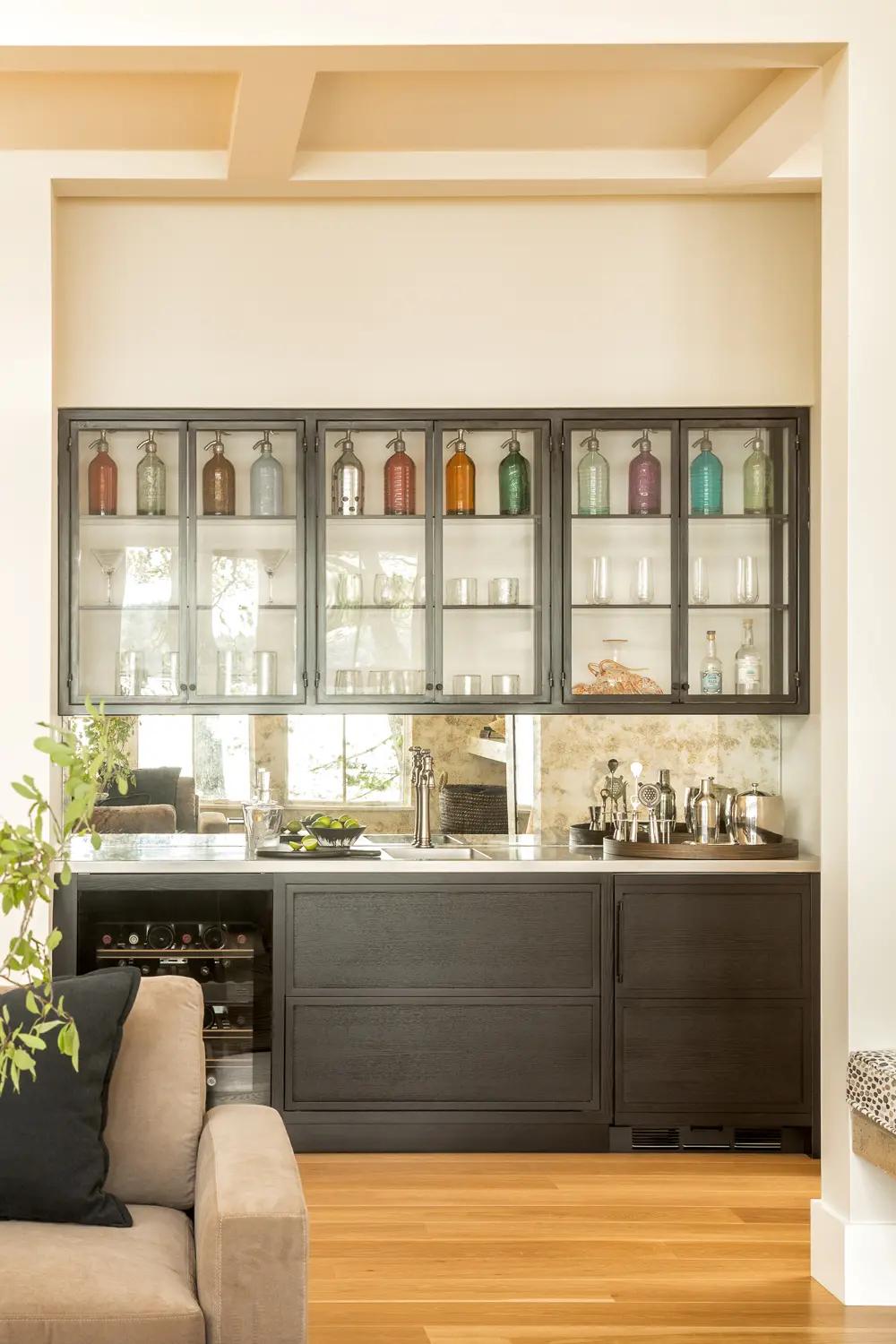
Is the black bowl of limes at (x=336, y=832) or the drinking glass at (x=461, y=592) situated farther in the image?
the drinking glass at (x=461, y=592)

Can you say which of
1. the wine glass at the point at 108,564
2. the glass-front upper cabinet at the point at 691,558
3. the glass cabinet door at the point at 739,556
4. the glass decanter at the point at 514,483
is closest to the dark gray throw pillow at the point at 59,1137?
the wine glass at the point at 108,564

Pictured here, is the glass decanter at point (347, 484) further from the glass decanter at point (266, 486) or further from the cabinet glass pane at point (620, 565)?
the cabinet glass pane at point (620, 565)

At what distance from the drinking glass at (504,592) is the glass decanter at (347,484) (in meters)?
0.55

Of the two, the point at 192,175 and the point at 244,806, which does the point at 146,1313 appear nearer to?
the point at 244,806

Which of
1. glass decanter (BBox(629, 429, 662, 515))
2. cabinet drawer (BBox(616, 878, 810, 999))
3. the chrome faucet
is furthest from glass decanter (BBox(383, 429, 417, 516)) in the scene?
cabinet drawer (BBox(616, 878, 810, 999))

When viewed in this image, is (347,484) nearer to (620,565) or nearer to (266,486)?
(266,486)

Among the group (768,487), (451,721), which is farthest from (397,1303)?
(768,487)

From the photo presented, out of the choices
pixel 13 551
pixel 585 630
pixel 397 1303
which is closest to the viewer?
pixel 397 1303

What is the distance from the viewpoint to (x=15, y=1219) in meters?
2.36

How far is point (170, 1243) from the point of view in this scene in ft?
7.61

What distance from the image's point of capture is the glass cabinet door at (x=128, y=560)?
15.3 ft

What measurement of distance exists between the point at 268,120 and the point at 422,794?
2374mm

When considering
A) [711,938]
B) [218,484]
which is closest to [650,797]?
[711,938]

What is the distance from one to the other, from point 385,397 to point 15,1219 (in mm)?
3219
